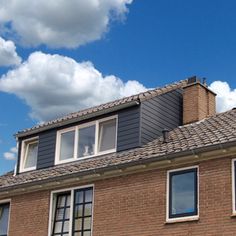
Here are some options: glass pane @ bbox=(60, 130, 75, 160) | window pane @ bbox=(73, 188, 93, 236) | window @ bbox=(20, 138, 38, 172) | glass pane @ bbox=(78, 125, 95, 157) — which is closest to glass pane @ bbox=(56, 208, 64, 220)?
window pane @ bbox=(73, 188, 93, 236)

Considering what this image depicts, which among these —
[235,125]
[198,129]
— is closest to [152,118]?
[198,129]

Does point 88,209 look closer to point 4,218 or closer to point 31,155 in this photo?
point 4,218

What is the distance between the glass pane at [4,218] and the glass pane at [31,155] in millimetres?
2091

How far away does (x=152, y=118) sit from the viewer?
20422 mm

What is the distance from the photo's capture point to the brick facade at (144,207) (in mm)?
15414

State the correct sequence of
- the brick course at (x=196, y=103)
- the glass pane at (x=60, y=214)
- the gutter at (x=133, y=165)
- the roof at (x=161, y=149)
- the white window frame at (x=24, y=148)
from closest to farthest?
the gutter at (x=133, y=165) → the roof at (x=161, y=149) → the glass pane at (x=60, y=214) → the brick course at (x=196, y=103) → the white window frame at (x=24, y=148)

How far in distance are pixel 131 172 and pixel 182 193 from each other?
6.54 ft

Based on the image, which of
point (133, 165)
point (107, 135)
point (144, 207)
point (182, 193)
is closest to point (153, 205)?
point (144, 207)

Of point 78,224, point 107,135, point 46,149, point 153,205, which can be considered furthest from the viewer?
point 46,149

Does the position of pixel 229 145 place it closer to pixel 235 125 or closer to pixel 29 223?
pixel 235 125

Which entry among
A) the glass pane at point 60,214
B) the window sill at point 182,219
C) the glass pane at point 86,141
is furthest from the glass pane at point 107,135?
the window sill at point 182,219

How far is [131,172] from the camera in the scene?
17734 millimetres

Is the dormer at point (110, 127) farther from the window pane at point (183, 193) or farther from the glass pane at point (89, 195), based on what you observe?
the window pane at point (183, 193)

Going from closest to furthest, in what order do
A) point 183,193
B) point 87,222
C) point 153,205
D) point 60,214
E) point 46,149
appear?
point 183,193
point 153,205
point 87,222
point 60,214
point 46,149
